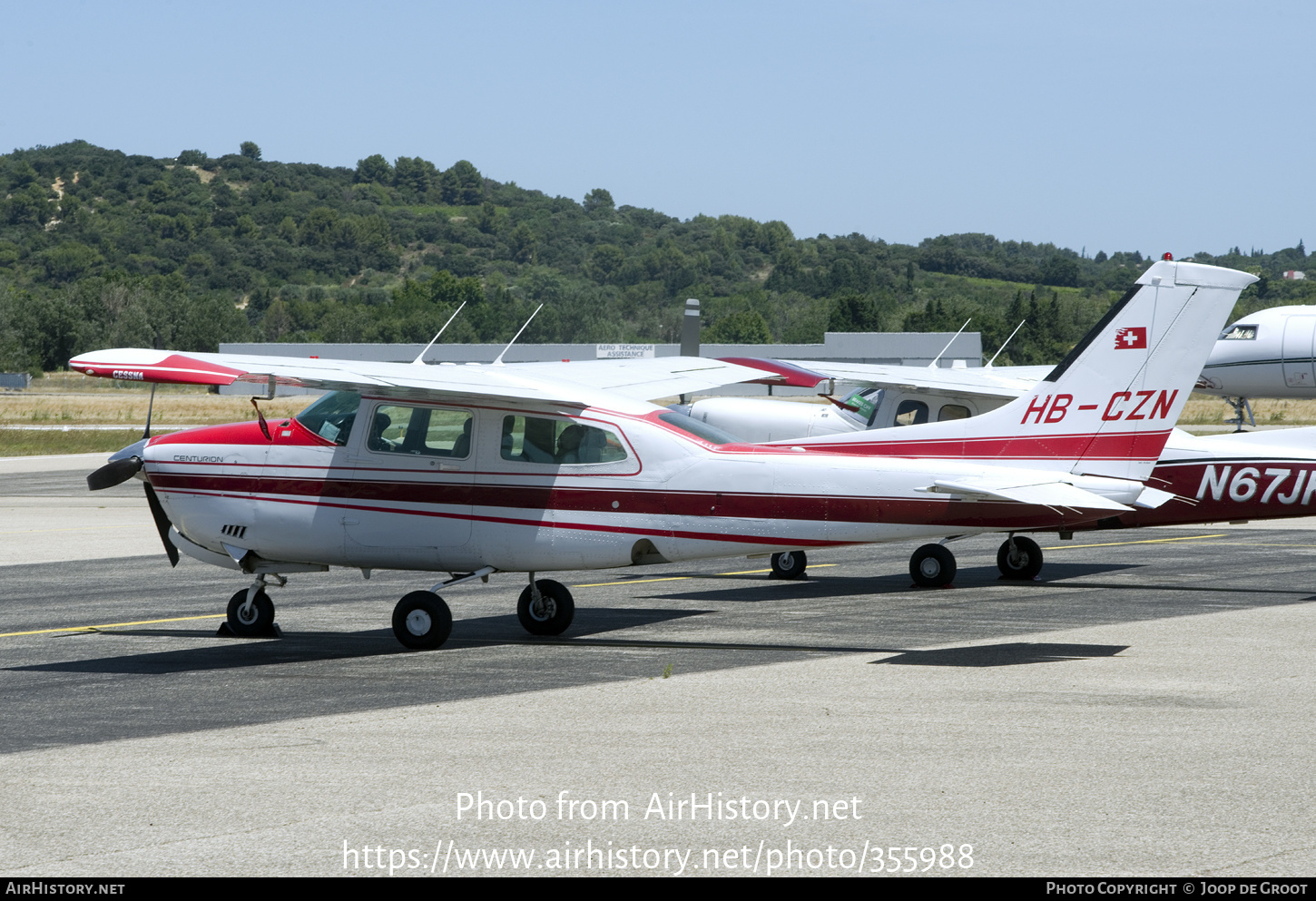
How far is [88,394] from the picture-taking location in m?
89.8

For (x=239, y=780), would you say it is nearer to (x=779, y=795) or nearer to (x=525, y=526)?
(x=779, y=795)

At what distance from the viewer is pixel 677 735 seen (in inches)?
330

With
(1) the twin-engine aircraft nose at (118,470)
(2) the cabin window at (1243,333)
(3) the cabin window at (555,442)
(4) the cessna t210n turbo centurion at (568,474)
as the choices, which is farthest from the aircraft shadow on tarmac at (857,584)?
(2) the cabin window at (1243,333)

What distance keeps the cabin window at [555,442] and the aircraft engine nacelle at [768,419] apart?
6.96 meters

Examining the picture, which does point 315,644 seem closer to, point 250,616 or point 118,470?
point 250,616

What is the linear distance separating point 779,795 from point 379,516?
6.04 m

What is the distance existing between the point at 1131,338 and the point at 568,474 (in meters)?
5.35

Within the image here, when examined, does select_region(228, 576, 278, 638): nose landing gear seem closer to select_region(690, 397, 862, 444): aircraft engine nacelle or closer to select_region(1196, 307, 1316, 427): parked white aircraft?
select_region(690, 397, 862, 444): aircraft engine nacelle

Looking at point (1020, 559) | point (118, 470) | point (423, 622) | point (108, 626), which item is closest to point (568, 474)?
point (423, 622)

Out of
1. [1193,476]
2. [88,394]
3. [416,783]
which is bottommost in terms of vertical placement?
[88,394]

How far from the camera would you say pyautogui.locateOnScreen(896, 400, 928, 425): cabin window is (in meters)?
18.3

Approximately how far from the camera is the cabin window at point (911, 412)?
18.3 m

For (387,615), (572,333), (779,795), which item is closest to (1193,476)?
(387,615)

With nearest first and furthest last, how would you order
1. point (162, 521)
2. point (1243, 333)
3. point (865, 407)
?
point (162, 521) → point (865, 407) → point (1243, 333)
